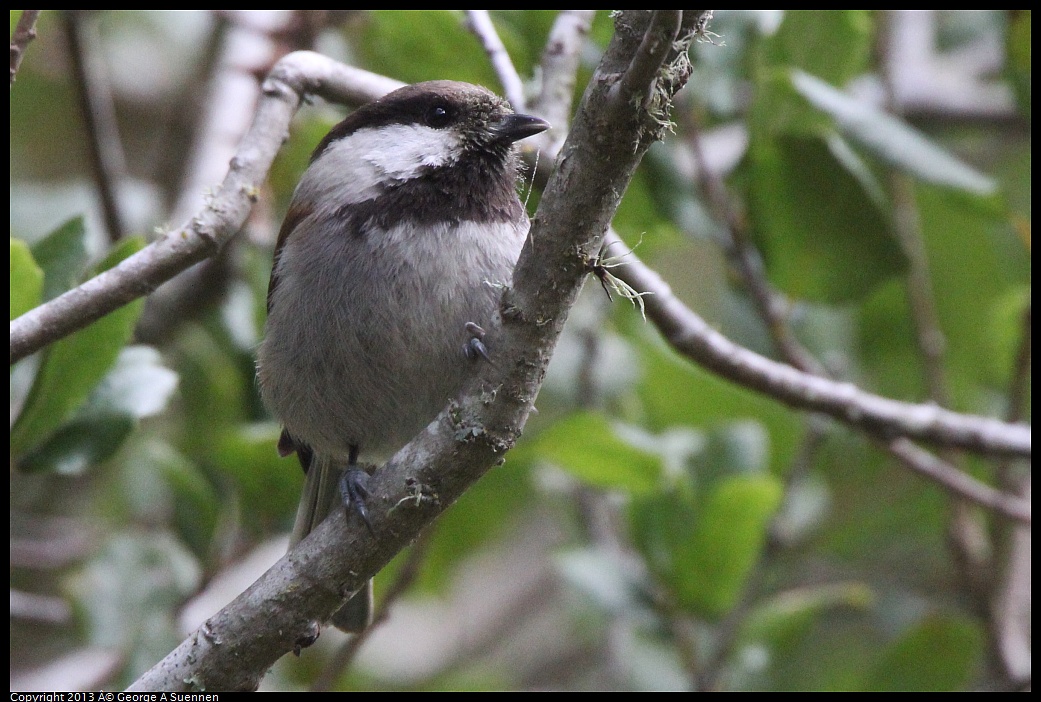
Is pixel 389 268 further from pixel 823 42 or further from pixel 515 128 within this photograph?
pixel 823 42

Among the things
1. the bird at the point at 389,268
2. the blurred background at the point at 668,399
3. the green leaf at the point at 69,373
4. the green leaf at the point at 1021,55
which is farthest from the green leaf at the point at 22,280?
the green leaf at the point at 1021,55

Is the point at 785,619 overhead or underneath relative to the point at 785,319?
underneath

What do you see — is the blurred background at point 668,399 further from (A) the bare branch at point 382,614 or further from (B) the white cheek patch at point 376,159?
(B) the white cheek patch at point 376,159

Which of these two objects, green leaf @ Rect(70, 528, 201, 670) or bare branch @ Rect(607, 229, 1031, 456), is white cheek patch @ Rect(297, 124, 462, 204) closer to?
bare branch @ Rect(607, 229, 1031, 456)

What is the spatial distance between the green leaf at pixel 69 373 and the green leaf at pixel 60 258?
0.14m

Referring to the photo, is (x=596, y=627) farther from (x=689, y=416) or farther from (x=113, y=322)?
(x=113, y=322)

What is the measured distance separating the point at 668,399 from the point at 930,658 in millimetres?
1211

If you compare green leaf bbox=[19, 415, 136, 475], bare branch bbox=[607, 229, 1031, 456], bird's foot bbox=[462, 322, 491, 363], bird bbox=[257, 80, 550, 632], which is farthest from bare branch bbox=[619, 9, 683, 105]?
green leaf bbox=[19, 415, 136, 475]

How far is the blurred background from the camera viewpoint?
2943 mm

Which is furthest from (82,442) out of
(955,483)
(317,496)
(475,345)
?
(955,483)

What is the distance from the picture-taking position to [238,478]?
10.0 ft

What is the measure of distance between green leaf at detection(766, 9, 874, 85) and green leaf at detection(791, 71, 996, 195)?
0.43 ft

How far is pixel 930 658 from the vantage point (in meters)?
3.19

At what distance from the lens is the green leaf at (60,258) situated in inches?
95.1
